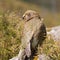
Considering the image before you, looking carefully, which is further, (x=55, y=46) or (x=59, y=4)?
(x=59, y=4)

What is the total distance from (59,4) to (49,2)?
356 cm

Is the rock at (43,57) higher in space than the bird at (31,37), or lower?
lower

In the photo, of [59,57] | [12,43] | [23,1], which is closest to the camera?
[59,57]

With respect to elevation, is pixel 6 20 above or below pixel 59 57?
above

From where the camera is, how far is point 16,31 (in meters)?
8.05

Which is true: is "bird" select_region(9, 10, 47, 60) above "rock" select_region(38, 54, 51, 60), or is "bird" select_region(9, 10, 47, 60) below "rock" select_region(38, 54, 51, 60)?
above

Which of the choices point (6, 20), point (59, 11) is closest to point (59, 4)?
point (59, 11)

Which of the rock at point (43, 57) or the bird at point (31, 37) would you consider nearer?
the rock at point (43, 57)

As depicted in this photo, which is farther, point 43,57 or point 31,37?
point 31,37

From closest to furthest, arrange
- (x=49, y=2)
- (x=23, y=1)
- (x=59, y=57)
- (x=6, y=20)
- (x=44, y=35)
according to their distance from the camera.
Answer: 1. (x=59, y=57)
2. (x=44, y=35)
3. (x=6, y=20)
4. (x=23, y=1)
5. (x=49, y=2)

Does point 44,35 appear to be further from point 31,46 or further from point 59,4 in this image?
point 59,4

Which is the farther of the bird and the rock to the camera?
the bird

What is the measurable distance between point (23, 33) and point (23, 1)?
30586 mm

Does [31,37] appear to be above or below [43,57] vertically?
above
